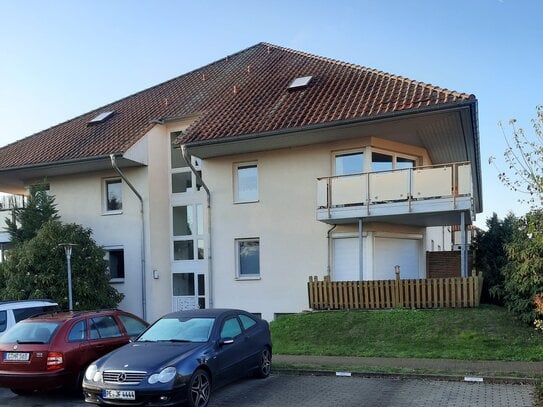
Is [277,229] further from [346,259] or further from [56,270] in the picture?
[56,270]

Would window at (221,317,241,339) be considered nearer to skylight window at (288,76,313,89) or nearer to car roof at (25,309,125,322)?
car roof at (25,309,125,322)

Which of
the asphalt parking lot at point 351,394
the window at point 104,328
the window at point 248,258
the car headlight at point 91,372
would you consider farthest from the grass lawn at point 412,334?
the car headlight at point 91,372

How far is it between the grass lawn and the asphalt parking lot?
7.39 ft

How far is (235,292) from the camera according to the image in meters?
19.0

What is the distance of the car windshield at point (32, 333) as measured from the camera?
900 cm

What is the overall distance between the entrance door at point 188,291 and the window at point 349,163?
6.49 meters

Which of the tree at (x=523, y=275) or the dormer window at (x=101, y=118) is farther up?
the dormer window at (x=101, y=118)

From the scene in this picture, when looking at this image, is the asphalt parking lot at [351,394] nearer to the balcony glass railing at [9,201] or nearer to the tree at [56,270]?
the tree at [56,270]

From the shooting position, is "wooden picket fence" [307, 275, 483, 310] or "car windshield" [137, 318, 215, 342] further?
"wooden picket fence" [307, 275, 483, 310]

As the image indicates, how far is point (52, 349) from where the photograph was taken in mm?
8727

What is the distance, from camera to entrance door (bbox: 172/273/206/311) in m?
20.4

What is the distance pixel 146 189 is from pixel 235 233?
3839 mm

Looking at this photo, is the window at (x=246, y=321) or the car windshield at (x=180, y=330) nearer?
the car windshield at (x=180, y=330)

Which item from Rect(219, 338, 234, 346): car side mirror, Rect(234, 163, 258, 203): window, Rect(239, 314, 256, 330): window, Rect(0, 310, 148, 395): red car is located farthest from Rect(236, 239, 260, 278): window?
Rect(219, 338, 234, 346): car side mirror
